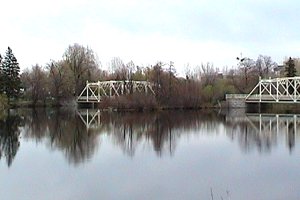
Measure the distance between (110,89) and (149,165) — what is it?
43735 mm

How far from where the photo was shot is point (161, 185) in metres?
12.4

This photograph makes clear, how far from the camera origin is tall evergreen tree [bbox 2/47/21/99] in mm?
52281

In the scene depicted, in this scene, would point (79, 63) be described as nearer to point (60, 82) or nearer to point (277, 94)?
point (60, 82)

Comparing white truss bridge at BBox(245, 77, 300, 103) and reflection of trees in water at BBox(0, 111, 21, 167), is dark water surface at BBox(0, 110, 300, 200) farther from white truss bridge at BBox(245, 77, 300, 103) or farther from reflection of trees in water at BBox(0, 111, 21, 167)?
white truss bridge at BBox(245, 77, 300, 103)

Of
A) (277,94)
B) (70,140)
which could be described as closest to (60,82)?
(277,94)

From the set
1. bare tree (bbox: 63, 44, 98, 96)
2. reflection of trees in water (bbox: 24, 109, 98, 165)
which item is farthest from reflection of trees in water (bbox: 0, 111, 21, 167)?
bare tree (bbox: 63, 44, 98, 96)

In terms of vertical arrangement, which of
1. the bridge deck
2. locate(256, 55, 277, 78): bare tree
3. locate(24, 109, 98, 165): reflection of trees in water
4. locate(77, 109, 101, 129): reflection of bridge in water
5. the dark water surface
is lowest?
the dark water surface

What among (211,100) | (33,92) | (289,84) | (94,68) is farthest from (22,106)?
(289,84)

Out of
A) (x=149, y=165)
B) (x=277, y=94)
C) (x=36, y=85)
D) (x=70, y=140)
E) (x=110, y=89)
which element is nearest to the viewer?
(x=149, y=165)

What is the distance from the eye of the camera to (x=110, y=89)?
58.7m

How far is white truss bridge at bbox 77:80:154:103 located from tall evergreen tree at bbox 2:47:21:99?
11.4 m

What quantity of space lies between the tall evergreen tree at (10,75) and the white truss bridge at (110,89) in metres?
11.4

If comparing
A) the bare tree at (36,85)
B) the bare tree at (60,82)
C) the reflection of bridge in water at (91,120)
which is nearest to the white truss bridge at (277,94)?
the reflection of bridge in water at (91,120)

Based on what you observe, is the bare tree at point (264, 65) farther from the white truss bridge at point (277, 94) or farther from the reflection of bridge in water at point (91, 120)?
the reflection of bridge in water at point (91, 120)
